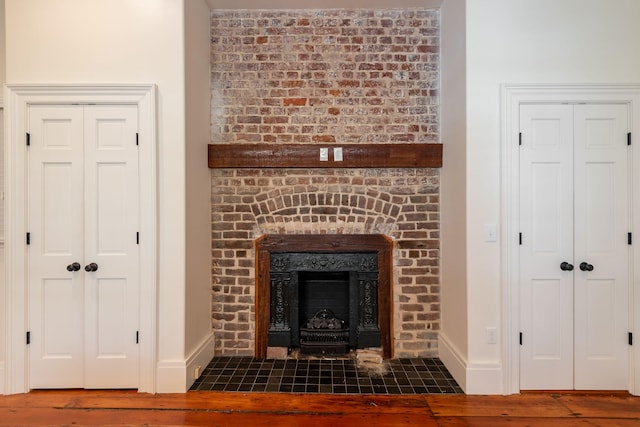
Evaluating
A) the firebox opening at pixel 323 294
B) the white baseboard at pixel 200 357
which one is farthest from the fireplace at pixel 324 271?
the white baseboard at pixel 200 357

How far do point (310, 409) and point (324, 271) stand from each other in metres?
1.22

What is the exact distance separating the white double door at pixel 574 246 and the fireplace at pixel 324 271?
119cm

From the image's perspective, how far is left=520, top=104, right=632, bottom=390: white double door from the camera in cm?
267

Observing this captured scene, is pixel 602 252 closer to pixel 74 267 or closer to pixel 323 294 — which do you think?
pixel 323 294

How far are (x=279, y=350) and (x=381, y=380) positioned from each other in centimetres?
100

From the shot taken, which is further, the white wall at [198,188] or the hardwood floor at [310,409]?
the white wall at [198,188]

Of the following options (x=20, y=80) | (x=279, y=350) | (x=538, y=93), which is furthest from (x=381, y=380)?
(x=20, y=80)

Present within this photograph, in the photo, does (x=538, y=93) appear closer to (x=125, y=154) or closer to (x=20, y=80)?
(x=125, y=154)

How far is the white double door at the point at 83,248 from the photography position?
2.65 m

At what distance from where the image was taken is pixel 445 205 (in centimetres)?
315

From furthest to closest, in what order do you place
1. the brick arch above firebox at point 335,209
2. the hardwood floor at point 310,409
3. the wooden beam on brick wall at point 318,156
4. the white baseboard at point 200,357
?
the brick arch above firebox at point 335,209 < the wooden beam on brick wall at point 318,156 < the white baseboard at point 200,357 < the hardwood floor at point 310,409

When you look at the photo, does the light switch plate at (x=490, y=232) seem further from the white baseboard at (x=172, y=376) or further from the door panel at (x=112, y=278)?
the door panel at (x=112, y=278)

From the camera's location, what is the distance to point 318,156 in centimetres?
320

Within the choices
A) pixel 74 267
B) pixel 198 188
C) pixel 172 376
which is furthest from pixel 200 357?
pixel 198 188
